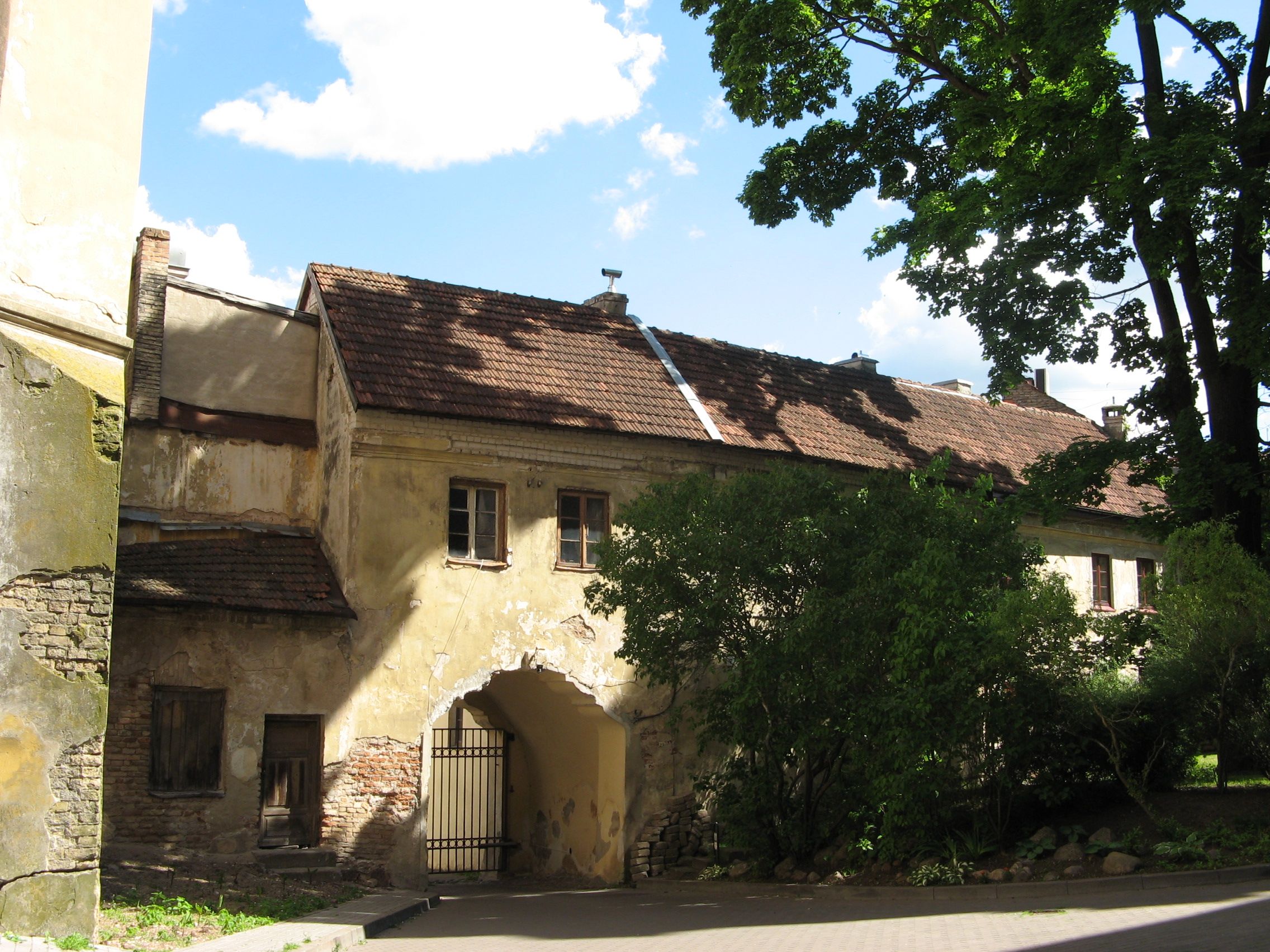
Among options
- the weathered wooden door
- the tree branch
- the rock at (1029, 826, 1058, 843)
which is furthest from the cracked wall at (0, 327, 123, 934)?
the tree branch

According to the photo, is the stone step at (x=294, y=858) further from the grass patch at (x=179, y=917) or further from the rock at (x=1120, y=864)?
the rock at (x=1120, y=864)

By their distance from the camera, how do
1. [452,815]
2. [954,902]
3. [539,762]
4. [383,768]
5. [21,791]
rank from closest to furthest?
[21,791], [954,902], [383,768], [539,762], [452,815]

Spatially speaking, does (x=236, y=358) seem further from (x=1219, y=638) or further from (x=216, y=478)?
(x=1219, y=638)

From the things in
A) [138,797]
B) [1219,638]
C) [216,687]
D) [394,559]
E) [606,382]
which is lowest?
[138,797]

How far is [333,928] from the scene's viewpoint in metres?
11.7

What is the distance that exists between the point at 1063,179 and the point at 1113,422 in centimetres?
1670

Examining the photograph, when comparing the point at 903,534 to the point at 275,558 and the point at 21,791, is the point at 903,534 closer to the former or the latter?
the point at 275,558

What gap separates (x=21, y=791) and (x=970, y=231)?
13800 millimetres

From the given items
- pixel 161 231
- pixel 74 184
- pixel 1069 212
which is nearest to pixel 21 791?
pixel 74 184

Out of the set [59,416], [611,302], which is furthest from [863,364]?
[59,416]

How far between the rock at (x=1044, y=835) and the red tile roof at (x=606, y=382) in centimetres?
694

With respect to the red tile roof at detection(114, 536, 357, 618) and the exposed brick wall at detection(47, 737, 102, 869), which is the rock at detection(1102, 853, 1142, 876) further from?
the exposed brick wall at detection(47, 737, 102, 869)

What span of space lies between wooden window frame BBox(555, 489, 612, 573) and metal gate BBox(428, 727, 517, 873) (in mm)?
3519

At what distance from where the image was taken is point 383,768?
16359mm
